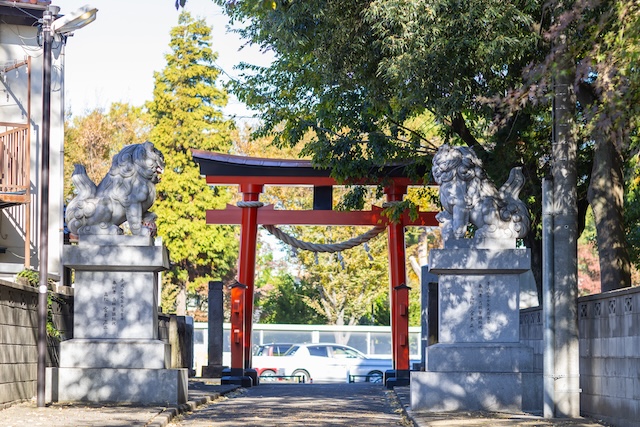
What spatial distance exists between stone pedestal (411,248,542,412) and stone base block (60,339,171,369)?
11.9 ft

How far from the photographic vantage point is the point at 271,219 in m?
27.4

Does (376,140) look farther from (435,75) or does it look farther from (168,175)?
(168,175)

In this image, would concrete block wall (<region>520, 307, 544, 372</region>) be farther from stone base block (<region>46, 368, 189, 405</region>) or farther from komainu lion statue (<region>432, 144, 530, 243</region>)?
stone base block (<region>46, 368, 189, 405</region>)

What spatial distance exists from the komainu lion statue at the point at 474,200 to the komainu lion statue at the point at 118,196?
14.0ft

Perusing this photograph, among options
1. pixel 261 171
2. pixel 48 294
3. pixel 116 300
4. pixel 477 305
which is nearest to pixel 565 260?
pixel 477 305

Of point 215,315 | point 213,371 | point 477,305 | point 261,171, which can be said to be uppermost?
point 261,171

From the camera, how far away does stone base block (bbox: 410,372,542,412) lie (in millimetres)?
14766

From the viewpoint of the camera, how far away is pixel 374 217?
27281 mm

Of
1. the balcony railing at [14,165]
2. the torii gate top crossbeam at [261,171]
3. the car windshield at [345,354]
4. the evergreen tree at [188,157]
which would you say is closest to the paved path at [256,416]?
the balcony railing at [14,165]

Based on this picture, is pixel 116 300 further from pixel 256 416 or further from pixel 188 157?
pixel 188 157

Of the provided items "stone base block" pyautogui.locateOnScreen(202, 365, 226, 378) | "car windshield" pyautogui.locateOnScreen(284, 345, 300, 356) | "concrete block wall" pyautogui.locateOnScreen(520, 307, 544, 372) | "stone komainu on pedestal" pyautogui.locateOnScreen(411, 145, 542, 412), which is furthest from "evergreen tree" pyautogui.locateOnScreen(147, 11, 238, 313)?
"stone komainu on pedestal" pyautogui.locateOnScreen(411, 145, 542, 412)

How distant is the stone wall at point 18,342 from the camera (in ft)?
46.1

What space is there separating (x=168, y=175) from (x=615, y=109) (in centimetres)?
4022

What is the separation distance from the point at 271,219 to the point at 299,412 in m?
12.8
